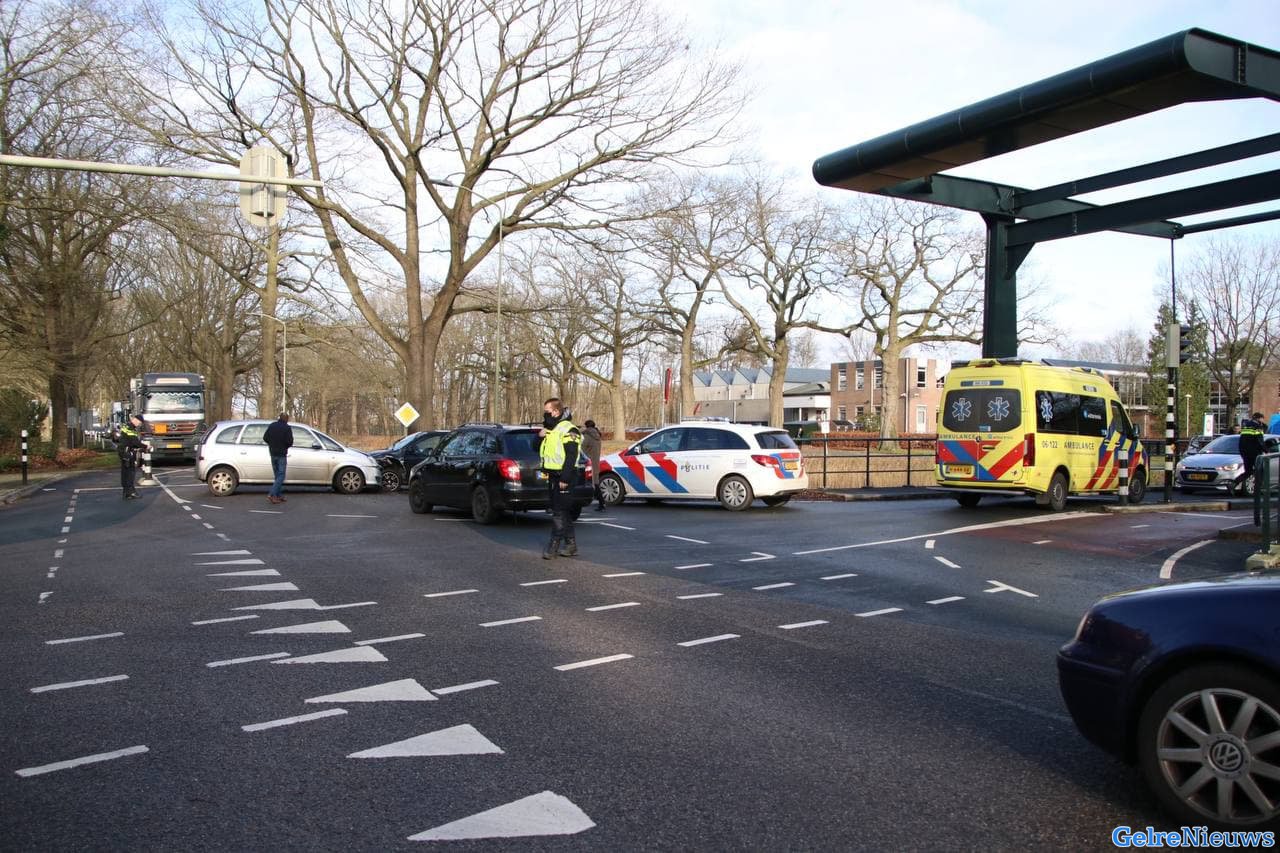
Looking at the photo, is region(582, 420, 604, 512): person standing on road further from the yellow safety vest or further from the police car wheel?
the yellow safety vest

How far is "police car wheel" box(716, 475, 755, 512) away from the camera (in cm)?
1809


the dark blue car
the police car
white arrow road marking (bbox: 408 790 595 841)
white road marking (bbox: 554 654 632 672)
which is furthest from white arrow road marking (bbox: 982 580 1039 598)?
the police car

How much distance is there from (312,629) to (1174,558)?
32.1 feet

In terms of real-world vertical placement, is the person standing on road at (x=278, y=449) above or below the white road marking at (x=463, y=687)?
above

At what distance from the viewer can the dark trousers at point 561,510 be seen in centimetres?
1124

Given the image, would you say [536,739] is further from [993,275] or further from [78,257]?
[78,257]

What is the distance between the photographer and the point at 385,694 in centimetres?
551

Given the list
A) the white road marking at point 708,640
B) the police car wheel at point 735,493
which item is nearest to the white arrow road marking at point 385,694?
the white road marking at point 708,640

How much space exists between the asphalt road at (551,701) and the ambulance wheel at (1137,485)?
8.58m

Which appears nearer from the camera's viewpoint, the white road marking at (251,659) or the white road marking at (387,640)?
the white road marking at (251,659)

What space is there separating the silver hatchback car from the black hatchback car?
18.6 feet

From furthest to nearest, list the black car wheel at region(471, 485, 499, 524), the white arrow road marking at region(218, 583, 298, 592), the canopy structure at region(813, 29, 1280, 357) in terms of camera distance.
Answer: the black car wheel at region(471, 485, 499, 524) < the canopy structure at region(813, 29, 1280, 357) < the white arrow road marking at region(218, 583, 298, 592)

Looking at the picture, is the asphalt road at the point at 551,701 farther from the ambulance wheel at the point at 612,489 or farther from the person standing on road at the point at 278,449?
the person standing on road at the point at 278,449

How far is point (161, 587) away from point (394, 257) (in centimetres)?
Result: 2224
